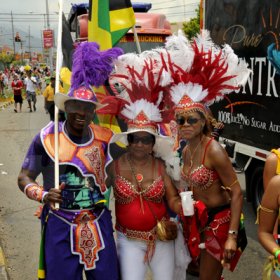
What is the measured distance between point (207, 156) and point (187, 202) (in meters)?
0.36

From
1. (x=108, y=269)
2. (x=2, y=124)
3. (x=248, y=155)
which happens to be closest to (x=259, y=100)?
(x=248, y=155)

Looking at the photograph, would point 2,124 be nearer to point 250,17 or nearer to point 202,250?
point 250,17

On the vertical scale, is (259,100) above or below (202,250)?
above

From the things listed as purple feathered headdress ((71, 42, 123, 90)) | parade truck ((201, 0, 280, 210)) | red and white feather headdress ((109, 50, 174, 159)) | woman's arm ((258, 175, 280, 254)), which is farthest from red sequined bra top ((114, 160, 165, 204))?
parade truck ((201, 0, 280, 210))

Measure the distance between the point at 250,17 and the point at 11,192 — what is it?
4.54 meters

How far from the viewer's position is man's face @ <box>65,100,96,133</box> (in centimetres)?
290

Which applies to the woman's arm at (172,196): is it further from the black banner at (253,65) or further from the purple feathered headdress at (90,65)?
the black banner at (253,65)

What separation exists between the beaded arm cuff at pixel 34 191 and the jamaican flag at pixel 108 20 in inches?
60.6

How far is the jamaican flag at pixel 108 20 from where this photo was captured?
393cm

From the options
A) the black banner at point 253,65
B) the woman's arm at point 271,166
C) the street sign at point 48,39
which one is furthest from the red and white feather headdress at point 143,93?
the street sign at point 48,39

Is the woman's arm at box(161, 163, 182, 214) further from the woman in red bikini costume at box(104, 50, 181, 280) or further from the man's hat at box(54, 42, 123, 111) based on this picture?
the man's hat at box(54, 42, 123, 111)

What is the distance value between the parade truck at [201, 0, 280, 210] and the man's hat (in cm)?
241

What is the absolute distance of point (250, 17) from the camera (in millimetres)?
5559

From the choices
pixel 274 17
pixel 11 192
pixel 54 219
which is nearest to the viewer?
pixel 54 219
